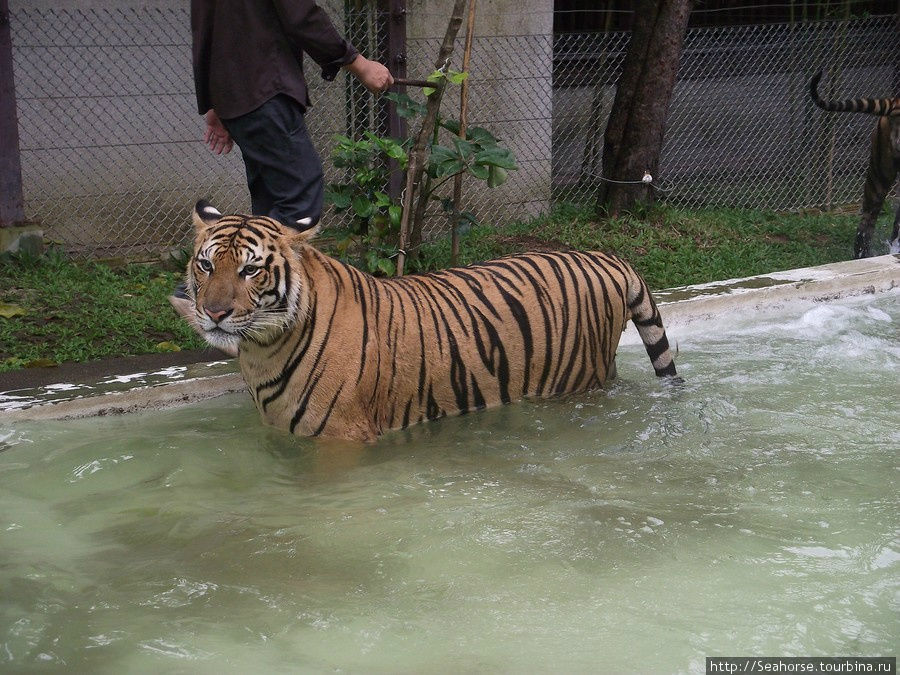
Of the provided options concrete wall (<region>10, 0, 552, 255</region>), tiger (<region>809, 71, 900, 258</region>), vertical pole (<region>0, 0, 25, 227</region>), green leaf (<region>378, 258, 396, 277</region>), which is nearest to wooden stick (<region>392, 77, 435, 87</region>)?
green leaf (<region>378, 258, 396, 277</region>)

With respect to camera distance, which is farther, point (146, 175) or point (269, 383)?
point (146, 175)

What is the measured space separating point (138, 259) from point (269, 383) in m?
3.68

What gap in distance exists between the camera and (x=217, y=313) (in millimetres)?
3666

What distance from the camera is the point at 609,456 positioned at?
4.18 m

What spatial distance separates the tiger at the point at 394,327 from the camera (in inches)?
150

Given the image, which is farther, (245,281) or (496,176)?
(496,176)

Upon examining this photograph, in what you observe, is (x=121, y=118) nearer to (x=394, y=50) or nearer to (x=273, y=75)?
(x=394, y=50)

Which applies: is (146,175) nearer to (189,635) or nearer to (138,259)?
(138,259)

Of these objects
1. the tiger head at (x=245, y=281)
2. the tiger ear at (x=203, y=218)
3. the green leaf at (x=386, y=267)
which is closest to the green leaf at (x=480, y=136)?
the green leaf at (x=386, y=267)

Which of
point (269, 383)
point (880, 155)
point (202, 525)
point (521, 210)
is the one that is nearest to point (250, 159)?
point (269, 383)

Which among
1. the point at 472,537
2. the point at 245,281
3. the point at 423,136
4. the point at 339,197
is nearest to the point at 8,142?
the point at 339,197

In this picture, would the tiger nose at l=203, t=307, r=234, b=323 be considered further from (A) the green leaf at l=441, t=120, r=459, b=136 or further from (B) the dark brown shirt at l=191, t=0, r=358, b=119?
(A) the green leaf at l=441, t=120, r=459, b=136

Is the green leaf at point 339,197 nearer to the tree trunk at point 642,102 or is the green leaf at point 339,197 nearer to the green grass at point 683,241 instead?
the green grass at point 683,241

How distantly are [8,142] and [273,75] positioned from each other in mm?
2784
